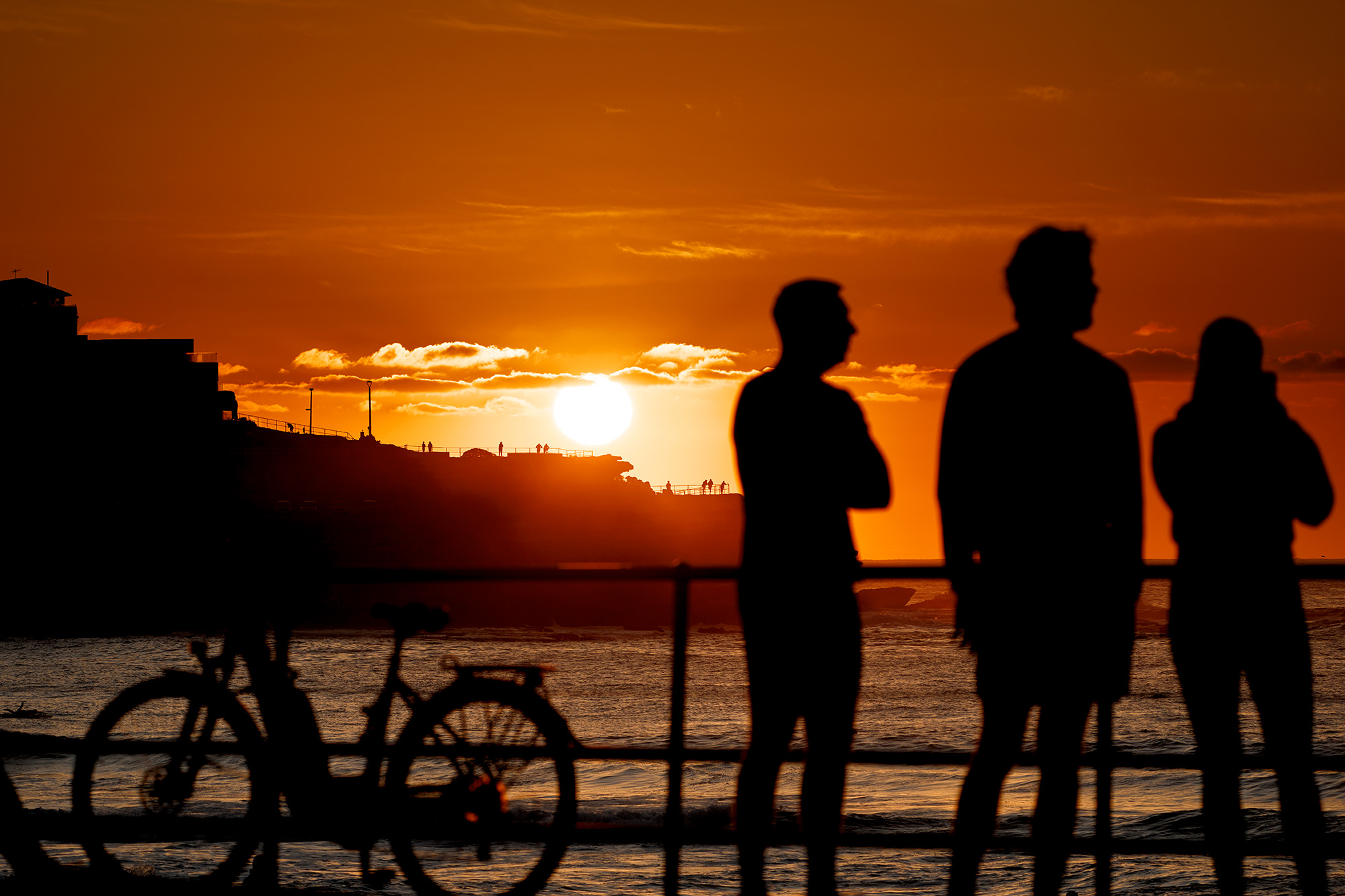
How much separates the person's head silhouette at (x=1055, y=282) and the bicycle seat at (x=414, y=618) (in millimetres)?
2041

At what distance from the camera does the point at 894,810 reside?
18.9m

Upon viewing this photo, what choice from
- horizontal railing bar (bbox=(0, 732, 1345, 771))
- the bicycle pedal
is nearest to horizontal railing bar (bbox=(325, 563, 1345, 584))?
horizontal railing bar (bbox=(0, 732, 1345, 771))

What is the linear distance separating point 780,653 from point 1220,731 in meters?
1.27

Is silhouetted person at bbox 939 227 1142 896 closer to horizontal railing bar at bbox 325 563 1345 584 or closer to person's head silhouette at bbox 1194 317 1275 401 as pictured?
person's head silhouette at bbox 1194 317 1275 401

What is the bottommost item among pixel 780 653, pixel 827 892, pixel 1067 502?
pixel 827 892

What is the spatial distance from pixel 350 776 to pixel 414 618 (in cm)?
60

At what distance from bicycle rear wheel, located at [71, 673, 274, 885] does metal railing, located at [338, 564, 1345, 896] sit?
679mm

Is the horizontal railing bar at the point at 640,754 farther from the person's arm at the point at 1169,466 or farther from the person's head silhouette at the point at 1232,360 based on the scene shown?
the person's head silhouette at the point at 1232,360

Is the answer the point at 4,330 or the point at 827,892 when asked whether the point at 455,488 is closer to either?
the point at 4,330

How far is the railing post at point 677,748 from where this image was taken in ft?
12.2

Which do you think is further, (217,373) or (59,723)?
(217,373)

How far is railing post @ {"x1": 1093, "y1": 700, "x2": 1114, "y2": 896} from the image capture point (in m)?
3.50

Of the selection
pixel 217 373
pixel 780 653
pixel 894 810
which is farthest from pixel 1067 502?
pixel 217 373

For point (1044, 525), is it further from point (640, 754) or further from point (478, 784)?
point (478, 784)
